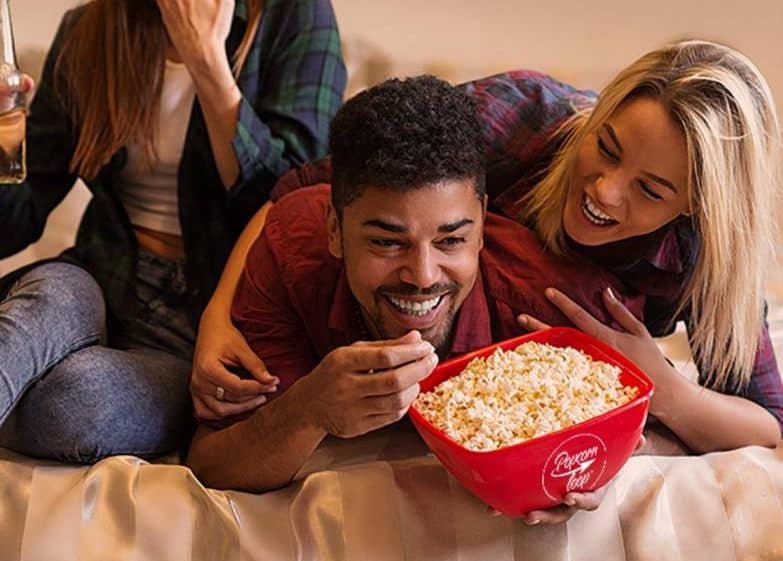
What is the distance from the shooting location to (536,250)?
1.35m

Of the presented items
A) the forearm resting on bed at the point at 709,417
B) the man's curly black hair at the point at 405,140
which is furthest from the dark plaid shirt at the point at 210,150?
the forearm resting on bed at the point at 709,417

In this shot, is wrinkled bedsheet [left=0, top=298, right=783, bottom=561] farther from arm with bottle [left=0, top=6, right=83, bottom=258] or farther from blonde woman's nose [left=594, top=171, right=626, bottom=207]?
arm with bottle [left=0, top=6, right=83, bottom=258]

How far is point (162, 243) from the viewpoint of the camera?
5.54ft

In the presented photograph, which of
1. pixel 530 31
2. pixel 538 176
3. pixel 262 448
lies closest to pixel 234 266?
pixel 262 448

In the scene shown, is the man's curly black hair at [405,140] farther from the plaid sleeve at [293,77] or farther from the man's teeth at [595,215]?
the plaid sleeve at [293,77]

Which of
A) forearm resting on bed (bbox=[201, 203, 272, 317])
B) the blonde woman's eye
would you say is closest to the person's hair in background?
forearm resting on bed (bbox=[201, 203, 272, 317])

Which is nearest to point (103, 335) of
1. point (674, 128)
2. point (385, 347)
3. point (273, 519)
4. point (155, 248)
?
point (155, 248)

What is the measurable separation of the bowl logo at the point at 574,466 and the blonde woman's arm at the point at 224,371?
36cm

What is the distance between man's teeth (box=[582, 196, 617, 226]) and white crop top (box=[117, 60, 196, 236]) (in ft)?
2.13

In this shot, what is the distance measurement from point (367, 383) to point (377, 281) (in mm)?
149

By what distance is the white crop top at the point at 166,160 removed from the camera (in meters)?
1.64

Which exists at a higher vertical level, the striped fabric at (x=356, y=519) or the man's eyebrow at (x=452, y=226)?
the man's eyebrow at (x=452, y=226)

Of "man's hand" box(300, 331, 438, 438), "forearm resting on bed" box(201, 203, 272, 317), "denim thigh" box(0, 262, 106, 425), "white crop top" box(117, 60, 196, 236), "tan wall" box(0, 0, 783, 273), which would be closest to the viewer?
"man's hand" box(300, 331, 438, 438)

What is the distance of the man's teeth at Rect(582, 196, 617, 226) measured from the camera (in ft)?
4.22
